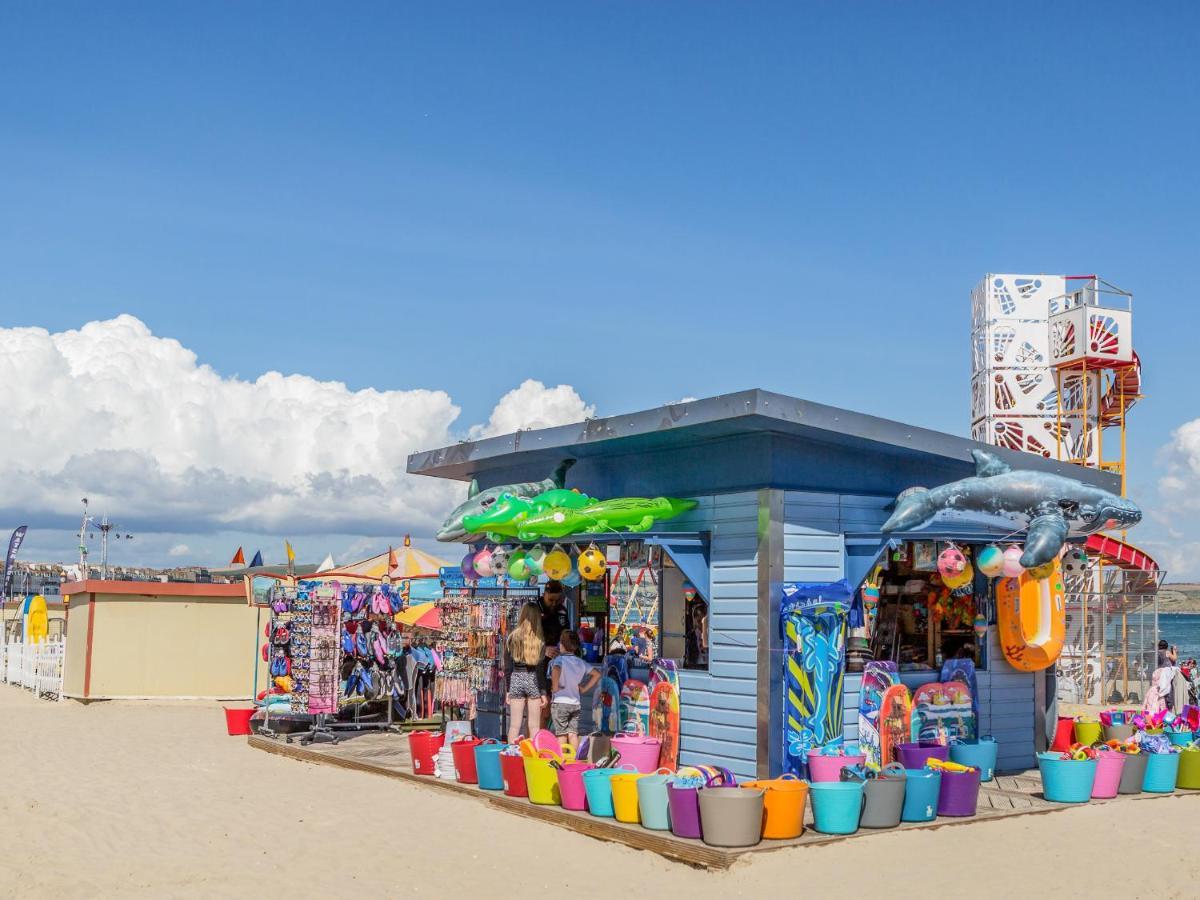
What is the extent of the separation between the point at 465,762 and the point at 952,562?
4.76 metres

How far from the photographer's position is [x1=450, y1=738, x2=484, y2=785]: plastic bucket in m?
11.2

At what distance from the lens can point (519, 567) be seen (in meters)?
12.3

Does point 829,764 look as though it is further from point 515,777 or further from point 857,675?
point 515,777

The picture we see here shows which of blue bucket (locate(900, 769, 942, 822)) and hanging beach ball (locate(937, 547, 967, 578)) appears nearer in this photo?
blue bucket (locate(900, 769, 942, 822))

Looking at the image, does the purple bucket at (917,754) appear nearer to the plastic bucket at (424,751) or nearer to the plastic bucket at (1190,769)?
the plastic bucket at (1190,769)

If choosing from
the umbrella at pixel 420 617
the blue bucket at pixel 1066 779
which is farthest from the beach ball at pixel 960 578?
the umbrella at pixel 420 617

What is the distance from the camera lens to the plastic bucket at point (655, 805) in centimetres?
904

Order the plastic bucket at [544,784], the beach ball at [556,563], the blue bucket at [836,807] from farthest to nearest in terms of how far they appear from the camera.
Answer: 1. the beach ball at [556,563]
2. the plastic bucket at [544,784]
3. the blue bucket at [836,807]

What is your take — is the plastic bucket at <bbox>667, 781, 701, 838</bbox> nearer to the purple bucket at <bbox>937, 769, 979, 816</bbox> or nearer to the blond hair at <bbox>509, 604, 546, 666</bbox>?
the purple bucket at <bbox>937, 769, 979, 816</bbox>

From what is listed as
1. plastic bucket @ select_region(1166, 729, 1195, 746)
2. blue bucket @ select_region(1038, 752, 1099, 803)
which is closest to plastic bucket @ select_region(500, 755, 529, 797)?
blue bucket @ select_region(1038, 752, 1099, 803)

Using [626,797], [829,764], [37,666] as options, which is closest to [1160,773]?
[829,764]

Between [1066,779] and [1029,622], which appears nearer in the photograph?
[1066,779]

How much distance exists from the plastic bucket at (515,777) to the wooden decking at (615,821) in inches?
4.5

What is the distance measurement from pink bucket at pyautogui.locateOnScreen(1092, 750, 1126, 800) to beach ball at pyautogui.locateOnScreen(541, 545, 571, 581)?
5.10m
